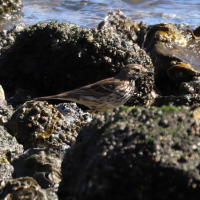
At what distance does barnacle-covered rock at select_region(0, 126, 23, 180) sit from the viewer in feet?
A: 13.4

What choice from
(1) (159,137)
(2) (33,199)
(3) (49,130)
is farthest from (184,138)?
(3) (49,130)

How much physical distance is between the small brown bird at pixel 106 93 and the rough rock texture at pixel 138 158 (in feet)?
10.2

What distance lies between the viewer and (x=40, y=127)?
16.9 ft

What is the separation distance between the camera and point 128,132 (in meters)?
2.80

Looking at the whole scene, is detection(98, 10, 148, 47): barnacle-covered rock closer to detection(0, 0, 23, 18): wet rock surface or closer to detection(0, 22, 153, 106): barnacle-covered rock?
detection(0, 22, 153, 106): barnacle-covered rock

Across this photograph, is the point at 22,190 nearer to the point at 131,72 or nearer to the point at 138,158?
the point at 138,158

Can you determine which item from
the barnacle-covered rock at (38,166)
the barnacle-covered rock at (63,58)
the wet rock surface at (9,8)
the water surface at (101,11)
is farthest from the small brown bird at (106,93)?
the wet rock surface at (9,8)

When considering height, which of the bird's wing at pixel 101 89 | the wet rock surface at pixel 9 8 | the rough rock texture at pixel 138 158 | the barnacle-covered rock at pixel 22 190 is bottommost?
the wet rock surface at pixel 9 8

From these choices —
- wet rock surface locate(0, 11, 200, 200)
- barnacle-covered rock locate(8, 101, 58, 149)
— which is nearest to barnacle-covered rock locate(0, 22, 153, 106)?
wet rock surface locate(0, 11, 200, 200)

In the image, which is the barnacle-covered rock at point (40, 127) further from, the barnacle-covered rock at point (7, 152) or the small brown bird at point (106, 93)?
the small brown bird at point (106, 93)

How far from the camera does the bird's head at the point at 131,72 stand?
6384mm

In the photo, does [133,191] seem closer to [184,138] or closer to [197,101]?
[184,138]

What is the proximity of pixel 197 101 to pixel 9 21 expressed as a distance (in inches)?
407

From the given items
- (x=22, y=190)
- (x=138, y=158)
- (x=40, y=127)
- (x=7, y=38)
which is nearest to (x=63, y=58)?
(x=40, y=127)
